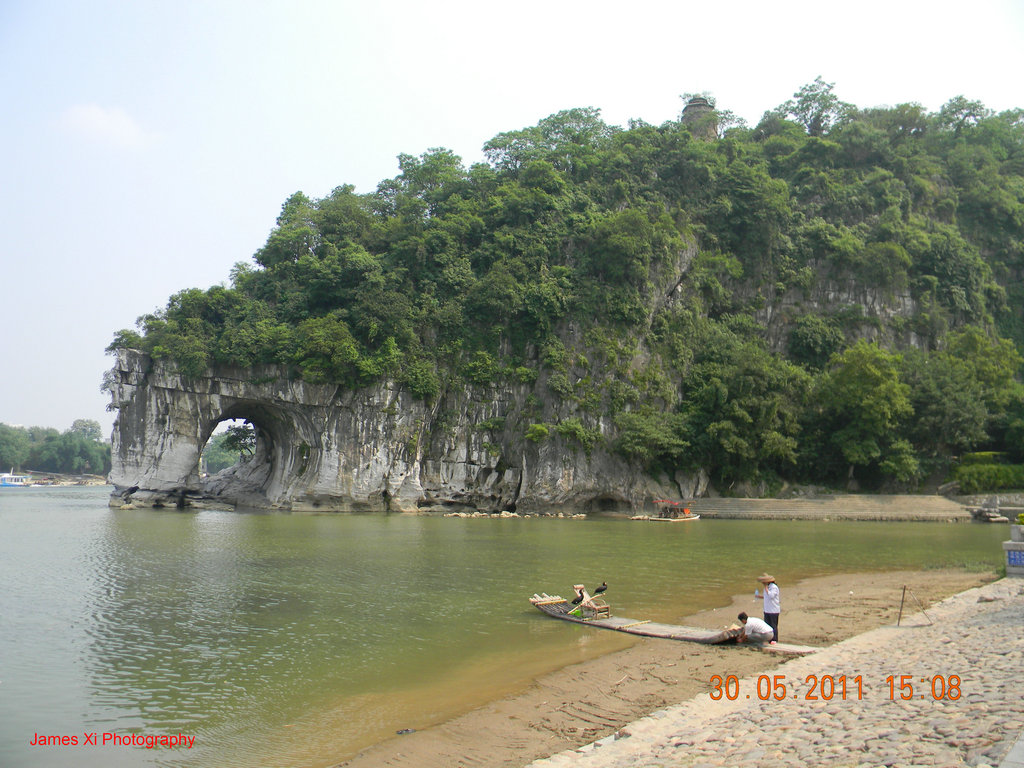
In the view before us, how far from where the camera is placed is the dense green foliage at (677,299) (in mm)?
35562

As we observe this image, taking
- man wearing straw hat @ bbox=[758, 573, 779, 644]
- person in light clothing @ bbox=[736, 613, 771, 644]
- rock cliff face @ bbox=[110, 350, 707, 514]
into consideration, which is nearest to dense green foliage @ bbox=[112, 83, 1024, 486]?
rock cliff face @ bbox=[110, 350, 707, 514]

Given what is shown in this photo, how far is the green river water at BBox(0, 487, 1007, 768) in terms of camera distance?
22.7 ft

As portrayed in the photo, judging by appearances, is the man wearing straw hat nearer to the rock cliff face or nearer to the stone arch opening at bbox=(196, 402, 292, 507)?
the rock cliff face

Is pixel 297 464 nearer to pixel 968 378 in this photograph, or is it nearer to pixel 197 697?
pixel 197 697

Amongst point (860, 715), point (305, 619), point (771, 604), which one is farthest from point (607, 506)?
point (860, 715)

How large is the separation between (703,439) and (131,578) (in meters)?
28.1

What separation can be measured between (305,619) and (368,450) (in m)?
25.4

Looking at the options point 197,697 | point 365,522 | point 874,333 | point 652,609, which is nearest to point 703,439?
point 874,333

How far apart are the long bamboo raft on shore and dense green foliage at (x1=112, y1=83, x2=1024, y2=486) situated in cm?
2382

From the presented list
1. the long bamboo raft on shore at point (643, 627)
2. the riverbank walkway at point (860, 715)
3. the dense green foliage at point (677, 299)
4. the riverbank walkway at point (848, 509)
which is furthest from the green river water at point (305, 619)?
the dense green foliage at point (677, 299)

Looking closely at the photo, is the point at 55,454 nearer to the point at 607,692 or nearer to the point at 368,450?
the point at 368,450

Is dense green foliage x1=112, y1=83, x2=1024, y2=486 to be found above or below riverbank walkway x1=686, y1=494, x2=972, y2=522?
above

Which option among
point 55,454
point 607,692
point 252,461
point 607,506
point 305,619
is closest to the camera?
point 607,692

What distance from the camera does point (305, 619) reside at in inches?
437
